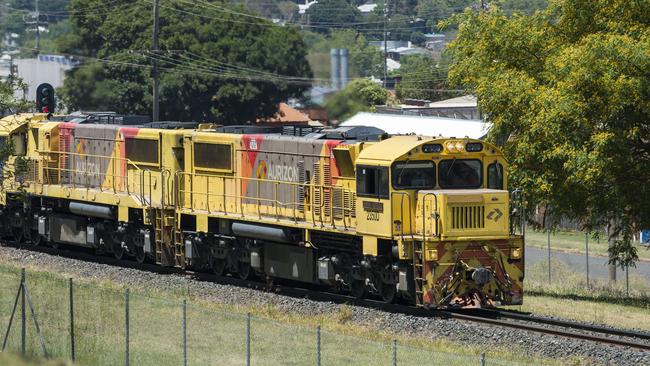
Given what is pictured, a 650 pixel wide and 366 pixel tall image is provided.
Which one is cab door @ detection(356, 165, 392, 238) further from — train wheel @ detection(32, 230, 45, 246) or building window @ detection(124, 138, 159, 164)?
train wheel @ detection(32, 230, 45, 246)

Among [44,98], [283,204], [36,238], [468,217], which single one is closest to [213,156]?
[283,204]

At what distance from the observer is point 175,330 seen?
21.5 metres

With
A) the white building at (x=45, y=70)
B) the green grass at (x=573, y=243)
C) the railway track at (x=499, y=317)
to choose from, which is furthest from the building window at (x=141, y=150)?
the white building at (x=45, y=70)

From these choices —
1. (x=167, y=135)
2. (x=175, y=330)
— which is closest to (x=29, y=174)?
(x=167, y=135)

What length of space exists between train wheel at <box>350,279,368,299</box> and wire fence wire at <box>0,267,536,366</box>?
354 centimetres

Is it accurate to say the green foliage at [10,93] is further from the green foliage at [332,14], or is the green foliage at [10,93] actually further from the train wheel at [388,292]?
the green foliage at [332,14]

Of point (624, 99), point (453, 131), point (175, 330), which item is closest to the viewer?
point (175, 330)

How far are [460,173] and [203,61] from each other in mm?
58332

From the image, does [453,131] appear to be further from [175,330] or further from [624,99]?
[175,330]

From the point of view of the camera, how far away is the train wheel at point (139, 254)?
32.7m

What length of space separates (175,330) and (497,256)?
6.82m

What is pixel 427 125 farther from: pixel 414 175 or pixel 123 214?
pixel 414 175

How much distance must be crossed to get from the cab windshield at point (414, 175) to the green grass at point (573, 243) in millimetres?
28673

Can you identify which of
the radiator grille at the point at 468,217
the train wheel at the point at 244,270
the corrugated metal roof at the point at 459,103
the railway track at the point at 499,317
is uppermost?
the corrugated metal roof at the point at 459,103
